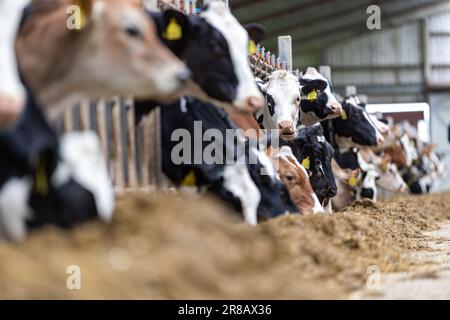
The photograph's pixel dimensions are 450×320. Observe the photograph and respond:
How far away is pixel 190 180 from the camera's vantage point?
5.30 metres

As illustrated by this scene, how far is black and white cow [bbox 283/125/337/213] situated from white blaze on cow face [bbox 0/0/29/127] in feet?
15.0

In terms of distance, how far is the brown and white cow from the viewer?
388 centimetres

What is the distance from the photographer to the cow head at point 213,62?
4906 mm

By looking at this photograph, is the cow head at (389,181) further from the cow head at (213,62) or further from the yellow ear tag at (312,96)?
the cow head at (213,62)

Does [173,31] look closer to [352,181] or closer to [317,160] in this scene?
[317,160]

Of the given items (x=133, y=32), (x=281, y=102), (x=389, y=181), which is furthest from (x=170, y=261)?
(x=389, y=181)

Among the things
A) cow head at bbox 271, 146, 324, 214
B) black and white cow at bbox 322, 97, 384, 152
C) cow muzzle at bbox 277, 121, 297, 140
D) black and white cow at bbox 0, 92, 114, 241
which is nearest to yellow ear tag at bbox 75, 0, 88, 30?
black and white cow at bbox 0, 92, 114, 241

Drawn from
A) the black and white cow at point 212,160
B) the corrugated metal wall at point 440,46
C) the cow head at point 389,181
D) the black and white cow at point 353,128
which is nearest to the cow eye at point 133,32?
the black and white cow at point 212,160

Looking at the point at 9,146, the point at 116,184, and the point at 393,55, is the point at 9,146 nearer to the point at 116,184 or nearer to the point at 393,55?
the point at 116,184

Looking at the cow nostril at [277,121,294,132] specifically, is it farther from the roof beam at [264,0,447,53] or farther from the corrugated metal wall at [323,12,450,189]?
the corrugated metal wall at [323,12,450,189]

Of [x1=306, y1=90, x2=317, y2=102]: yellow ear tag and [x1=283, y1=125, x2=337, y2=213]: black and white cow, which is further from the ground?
[x1=306, y1=90, x2=317, y2=102]: yellow ear tag

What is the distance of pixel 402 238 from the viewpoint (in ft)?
23.5

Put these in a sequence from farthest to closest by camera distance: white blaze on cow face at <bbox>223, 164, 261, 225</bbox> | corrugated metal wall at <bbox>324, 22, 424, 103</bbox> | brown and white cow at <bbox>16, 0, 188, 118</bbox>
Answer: corrugated metal wall at <bbox>324, 22, 424, 103</bbox> → white blaze on cow face at <bbox>223, 164, 261, 225</bbox> → brown and white cow at <bbox>16, 0, 188, 118</bbox>

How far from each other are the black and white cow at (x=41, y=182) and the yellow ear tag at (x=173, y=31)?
50.5 inches
